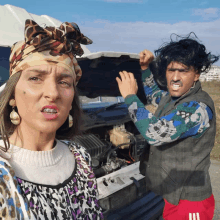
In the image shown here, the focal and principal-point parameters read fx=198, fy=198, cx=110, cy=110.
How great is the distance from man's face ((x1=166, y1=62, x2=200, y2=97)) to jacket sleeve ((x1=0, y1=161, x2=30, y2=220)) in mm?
1504

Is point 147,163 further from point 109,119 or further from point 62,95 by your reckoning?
point 62,95

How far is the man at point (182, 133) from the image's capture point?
159 cm

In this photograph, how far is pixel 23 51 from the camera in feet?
2.93

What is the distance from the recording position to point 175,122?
5.14ft

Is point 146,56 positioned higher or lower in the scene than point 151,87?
higher

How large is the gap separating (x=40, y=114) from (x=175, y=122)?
1.08 m

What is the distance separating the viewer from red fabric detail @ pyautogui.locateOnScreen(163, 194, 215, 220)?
1.78m

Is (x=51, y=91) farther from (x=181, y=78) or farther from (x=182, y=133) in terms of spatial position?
(x=181, y=78)

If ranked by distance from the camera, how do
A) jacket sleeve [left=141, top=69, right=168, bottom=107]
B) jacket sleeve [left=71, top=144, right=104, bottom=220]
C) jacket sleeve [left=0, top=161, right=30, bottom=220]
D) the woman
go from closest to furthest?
1. jacket sleeve [left=0, top=161, right=30, bottom=220]
2. the woman
3. jacket sleeve [left=71, top=144, right=104, bottom=220]
4. jacket sleeve [left=141, top=69, right=168, bottom=107]

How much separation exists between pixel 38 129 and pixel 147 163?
1438 millimetres

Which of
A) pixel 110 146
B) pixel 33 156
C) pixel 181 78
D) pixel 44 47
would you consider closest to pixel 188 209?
pixel 110 146

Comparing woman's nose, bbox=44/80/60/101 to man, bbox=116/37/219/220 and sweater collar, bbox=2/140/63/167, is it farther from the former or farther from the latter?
man, bbox=116/37/219/220

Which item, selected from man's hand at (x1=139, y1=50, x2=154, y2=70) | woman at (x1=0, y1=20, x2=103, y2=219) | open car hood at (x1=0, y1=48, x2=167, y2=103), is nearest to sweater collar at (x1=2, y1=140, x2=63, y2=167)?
woman at (x1=0, y1=20, x2=103, y2=219)

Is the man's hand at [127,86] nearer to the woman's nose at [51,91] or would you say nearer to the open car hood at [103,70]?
the open car hood at [103,70]
